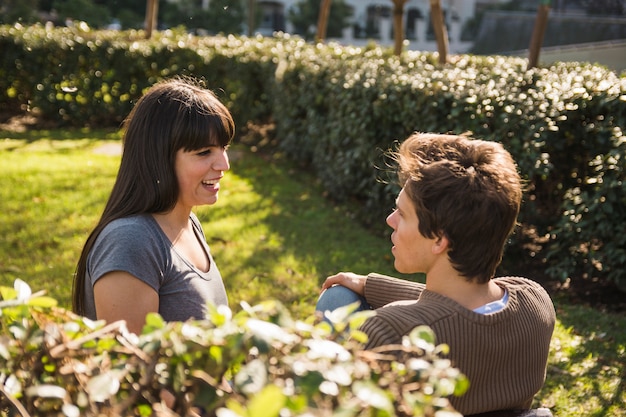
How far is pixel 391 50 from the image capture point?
9820mm

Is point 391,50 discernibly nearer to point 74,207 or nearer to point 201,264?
point 74,207

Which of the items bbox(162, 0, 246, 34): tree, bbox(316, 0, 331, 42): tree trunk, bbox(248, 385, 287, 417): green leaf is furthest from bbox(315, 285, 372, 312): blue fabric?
bbox(162, 0, 246, 34): tree

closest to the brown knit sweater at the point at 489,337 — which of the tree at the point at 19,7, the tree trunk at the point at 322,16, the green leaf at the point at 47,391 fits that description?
the green leaf at the point at 47,391

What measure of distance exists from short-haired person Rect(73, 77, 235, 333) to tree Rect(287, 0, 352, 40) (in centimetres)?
4217

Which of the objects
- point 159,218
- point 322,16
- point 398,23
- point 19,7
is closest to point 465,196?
point 159,218

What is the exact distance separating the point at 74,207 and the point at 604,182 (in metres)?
4.54

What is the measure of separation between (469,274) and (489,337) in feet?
0.63

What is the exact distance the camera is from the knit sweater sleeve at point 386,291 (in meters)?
2.69

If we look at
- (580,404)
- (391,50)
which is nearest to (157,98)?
(580,404)

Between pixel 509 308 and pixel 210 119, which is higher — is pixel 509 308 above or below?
below

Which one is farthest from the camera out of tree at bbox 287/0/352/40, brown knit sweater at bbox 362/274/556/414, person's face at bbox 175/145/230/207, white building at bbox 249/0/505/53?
white building at bbox 249/0/505/53

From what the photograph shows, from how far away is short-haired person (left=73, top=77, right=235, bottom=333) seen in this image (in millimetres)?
2477

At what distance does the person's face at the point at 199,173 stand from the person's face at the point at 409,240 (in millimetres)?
754

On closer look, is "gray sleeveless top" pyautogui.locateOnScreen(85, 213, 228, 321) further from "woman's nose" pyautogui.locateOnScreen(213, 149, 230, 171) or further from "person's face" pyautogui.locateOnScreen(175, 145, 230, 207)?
"woman's nose" pyautogui.locateOnScreen(213, 149, 230, 171)
